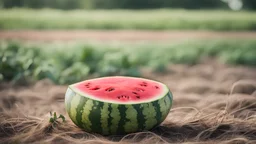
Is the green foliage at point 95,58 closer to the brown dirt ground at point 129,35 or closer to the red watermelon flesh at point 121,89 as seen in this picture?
the brown dirt ground at point 129,35

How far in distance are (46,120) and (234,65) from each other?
15.2 feet

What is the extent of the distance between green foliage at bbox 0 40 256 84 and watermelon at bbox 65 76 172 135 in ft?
6.17

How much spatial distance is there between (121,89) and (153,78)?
2.96 meters

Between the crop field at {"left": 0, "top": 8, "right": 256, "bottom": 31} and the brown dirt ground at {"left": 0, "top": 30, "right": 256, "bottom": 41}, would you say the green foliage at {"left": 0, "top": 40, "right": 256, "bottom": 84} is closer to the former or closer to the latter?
the crop field at {"left": 0, "top": 8, "right": 256, "bottom": 31}

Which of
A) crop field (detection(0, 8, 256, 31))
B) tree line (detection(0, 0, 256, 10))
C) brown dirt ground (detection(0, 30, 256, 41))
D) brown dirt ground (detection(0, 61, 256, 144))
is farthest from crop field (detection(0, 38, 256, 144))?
tree line (detection(0, 0, 256, 10))

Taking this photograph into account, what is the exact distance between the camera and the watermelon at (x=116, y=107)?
8.58ft

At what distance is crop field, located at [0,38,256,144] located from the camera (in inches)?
110

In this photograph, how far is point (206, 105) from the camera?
3871mm

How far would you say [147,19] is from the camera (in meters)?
9.58

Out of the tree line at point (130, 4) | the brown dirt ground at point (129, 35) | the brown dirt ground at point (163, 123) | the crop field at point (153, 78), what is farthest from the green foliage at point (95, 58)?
the tree line at point (130, 4)

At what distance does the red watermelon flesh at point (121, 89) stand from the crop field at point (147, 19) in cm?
577

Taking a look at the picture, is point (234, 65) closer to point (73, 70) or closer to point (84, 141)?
point (73, 70)

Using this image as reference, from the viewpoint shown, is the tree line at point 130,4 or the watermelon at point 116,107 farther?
the tree line at point 130,4

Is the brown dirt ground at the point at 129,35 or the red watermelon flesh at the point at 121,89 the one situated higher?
the red watermelon flesh at the point at 121,89
